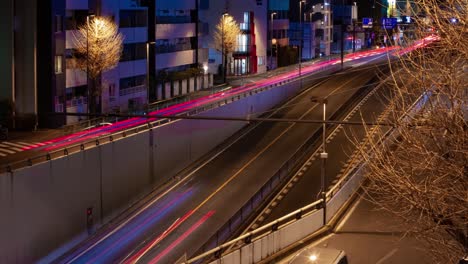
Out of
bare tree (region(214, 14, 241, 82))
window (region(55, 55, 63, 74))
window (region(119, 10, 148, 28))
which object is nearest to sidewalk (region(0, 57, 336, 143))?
bare tree (region(214, 14, 241, 82))

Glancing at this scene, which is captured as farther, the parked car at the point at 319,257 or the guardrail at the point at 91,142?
the guardrail at the point at 91,142

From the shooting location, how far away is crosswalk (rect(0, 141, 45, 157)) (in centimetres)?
3247

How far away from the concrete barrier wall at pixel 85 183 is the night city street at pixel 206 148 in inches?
3.2

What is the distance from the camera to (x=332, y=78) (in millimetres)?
66250

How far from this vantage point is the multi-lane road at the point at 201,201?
28.8 m

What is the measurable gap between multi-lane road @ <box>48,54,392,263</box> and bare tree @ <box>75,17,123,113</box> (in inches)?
164

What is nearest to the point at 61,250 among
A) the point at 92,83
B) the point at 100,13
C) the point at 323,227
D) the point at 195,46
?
the point at 323,227

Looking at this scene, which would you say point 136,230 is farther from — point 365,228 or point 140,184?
point 365,228

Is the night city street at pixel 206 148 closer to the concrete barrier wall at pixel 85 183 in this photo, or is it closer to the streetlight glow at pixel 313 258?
the concrete barrier wall at pixel 85 183

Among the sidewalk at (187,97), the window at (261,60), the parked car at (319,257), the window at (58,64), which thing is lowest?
the parked car at (319,257)

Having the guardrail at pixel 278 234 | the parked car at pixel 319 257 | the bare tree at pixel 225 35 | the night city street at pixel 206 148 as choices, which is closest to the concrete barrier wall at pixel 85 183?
the night city street at pixel 206 148

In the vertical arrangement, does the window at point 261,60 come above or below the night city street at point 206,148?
above

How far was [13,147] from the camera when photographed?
33438 millimetres

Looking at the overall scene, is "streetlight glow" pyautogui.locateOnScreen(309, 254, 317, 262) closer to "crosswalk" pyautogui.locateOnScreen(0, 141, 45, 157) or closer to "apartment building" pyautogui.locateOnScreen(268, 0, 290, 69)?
"crosswalk" pyautogui.locateOnScreen(0, 141, 45, 157)
